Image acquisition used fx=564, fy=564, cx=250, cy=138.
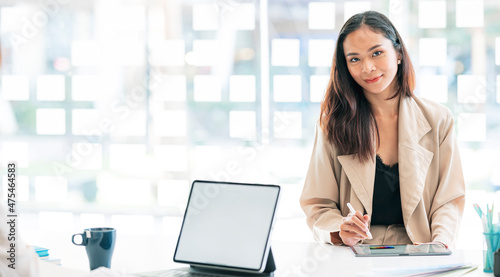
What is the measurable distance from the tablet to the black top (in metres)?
0.34

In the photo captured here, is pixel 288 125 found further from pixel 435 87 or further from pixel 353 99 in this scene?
pixel 353 99

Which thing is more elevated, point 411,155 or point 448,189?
point 411,155

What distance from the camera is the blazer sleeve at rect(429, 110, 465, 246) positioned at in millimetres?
2080

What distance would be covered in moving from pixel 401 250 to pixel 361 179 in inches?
18.2

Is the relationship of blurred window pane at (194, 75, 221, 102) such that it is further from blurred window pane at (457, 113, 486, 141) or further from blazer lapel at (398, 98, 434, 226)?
blazer lapel at (398, 98, 434, 226)

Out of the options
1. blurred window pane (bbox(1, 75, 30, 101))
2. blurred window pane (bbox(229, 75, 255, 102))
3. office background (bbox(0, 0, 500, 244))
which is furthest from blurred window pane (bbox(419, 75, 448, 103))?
Answer: blurred window pane (bbox(1, 75, 30, 101))

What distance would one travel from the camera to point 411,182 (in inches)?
82.6

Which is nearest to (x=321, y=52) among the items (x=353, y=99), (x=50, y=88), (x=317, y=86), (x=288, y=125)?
(x=317, y=86)

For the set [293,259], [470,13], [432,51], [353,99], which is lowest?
[293,259]

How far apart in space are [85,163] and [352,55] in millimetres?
2506

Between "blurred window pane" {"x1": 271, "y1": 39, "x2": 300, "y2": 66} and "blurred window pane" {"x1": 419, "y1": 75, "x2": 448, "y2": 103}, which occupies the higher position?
"blurred window pane" {"x1": 271, "y1": 39, "x2": 300, "y2": 66}

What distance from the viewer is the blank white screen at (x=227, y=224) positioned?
145 centimetres

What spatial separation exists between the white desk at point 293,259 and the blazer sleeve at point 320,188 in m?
0.22

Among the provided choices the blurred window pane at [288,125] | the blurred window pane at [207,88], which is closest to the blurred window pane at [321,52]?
the blurred window pane at [288,125]
